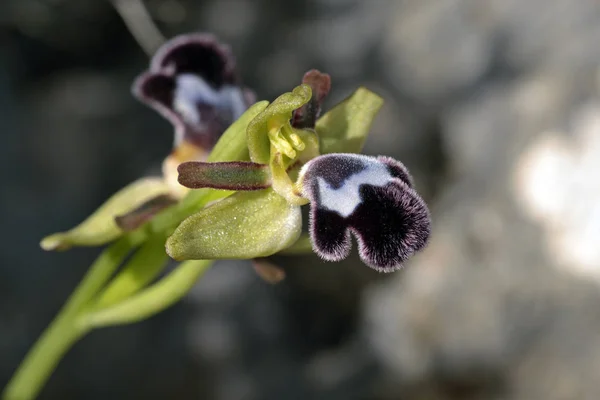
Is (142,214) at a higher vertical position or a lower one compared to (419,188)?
higher

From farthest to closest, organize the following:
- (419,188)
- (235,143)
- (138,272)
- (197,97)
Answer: (419,188)
(197,97)
(138,272)
(235,143)

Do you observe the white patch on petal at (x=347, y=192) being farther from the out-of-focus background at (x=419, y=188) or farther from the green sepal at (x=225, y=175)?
the out-of-focus background at (x=419, y=188)

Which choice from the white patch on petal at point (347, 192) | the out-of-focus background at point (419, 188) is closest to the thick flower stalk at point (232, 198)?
the white patch on petal at point (347, 192)

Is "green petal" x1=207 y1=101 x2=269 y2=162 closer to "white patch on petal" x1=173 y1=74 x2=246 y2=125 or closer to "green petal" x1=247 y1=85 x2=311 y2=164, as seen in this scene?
"green petal" x1=247 y1=85 x2=311 y2=164

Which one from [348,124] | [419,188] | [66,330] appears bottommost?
[419,188]

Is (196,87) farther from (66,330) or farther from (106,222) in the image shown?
(66,330)

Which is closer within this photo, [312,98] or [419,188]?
[312,98]

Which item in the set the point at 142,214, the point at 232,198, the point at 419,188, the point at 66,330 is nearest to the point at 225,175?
the point at 232,198
